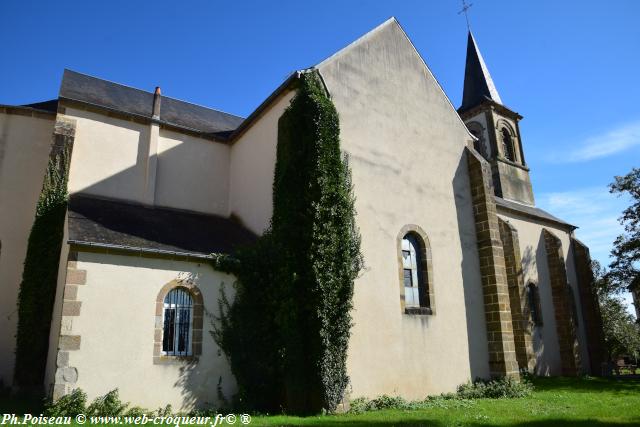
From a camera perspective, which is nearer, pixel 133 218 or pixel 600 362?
pixel 133 218

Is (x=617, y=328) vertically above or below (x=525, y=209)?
below

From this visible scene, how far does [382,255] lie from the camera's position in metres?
11.7

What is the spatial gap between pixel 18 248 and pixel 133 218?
3.78 m

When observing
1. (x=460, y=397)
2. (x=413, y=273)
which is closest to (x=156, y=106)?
(x=413, y=273)

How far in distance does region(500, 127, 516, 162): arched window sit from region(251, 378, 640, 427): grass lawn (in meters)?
16.7

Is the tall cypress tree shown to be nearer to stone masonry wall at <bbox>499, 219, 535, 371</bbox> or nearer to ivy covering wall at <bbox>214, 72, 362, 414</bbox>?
ivy covering wall at <bbox>214, 72, 362, 414</bbox>

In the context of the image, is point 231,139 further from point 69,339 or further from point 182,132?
point 69,339

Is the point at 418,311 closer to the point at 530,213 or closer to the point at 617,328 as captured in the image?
the point at 530,213

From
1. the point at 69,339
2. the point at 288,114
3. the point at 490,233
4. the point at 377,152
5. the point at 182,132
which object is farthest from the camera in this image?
the point at 182,132

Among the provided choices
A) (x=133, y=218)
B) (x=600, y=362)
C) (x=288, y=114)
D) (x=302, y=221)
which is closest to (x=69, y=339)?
(x=133, y=218)

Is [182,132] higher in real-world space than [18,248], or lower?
higher

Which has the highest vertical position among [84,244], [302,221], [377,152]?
[377,152]

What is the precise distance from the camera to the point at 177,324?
10008mm

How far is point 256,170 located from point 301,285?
5.00 meters
